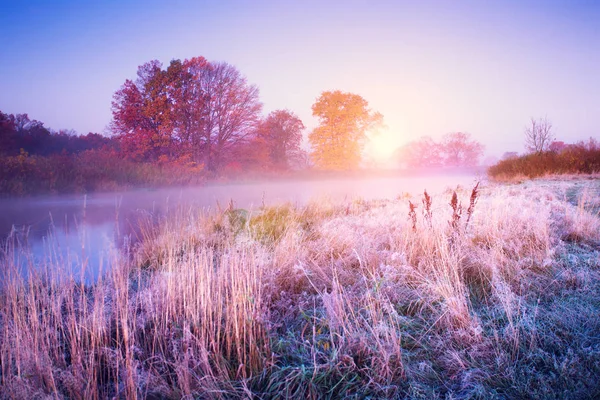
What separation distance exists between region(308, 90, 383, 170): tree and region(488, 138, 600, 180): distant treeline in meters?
11.8

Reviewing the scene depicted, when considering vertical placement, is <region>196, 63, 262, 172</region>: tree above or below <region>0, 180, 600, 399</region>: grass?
above

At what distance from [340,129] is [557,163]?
1589 centimetres

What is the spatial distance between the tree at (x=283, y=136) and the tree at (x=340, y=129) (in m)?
3.68

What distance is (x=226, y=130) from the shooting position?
80.0 ft

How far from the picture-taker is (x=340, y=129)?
28484 millimetres

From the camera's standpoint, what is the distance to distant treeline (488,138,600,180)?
17562 millimetres

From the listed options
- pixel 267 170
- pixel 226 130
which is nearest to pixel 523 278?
pixel 226 130

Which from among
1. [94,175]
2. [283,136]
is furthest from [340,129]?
[94,175]

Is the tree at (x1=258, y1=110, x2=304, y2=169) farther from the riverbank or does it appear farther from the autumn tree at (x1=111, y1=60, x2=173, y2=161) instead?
the autumn tree at (x1=111, y1=60, x2=173, y2=161)

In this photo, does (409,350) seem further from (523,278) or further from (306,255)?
(306,255)

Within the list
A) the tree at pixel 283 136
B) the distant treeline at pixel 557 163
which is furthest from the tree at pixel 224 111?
the distant treeline at pixel 557 163

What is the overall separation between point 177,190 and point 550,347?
1964 cm

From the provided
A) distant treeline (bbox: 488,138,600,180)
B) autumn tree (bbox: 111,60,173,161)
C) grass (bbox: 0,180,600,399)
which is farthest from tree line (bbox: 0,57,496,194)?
grass (bbox: 0,180,600,399)

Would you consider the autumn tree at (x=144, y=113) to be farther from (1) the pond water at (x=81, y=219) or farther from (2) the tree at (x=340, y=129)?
(2) the tree at (x=340, y=129)
